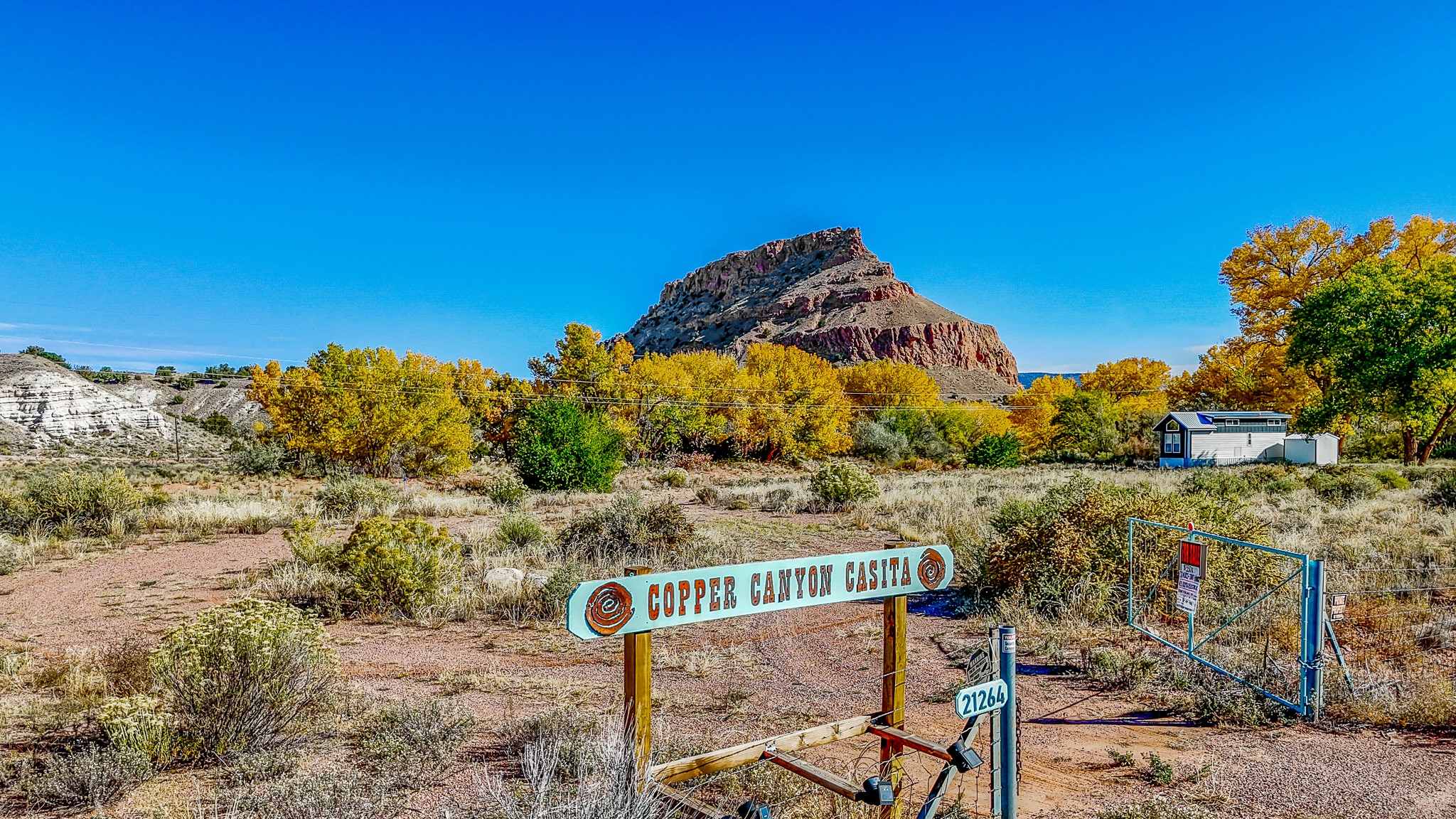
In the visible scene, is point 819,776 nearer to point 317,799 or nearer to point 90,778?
point 317,799

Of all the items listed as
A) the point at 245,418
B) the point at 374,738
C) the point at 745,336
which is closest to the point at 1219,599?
the point at 374,738

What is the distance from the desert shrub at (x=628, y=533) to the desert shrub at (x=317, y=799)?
8.27 metres

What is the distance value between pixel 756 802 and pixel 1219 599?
24.6 feet

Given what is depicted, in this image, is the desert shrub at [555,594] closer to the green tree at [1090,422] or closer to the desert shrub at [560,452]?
the desert shrub at [560,452]

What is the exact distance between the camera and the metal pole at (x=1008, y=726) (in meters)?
3.49

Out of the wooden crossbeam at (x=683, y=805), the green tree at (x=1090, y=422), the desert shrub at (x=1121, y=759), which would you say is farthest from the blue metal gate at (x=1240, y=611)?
the green tree at (x=1090, y=422)

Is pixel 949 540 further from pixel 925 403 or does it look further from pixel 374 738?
pixel 925 403

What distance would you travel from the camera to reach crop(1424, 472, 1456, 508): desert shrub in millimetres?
16656

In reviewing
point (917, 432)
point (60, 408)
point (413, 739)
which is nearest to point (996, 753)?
point (413, 739)

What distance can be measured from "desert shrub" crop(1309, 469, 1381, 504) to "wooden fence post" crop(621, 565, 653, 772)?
66.7ft

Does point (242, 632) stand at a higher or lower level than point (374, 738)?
higher

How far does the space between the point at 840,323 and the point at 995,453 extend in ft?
328

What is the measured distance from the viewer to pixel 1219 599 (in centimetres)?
915

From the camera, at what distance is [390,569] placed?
9836 millimetres
